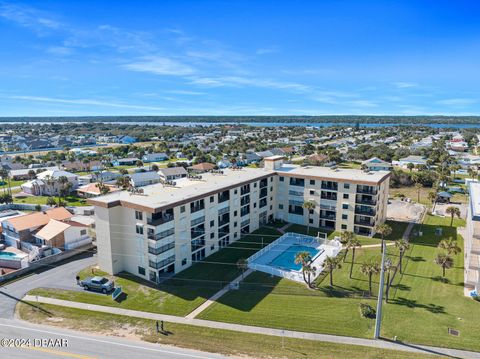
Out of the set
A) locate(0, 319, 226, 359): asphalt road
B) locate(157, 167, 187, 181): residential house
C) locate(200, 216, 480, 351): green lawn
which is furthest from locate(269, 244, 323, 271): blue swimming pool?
locate(157, 167, 187, 181): residential house

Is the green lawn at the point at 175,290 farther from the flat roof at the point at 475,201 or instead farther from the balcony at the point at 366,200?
the flat roof at the point at 475,201

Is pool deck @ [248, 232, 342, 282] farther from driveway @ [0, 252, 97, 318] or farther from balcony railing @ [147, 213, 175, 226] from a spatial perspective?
driveway @ [0, 252, 97, 318]

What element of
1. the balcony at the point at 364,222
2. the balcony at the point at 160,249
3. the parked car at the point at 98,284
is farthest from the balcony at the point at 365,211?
the parked car at the point at 98,284

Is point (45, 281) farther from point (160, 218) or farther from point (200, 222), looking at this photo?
point (200, 222)

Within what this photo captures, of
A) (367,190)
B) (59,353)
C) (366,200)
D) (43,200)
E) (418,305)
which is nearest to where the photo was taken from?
(59,353)

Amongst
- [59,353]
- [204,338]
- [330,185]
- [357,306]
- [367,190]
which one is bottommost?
[59,353]

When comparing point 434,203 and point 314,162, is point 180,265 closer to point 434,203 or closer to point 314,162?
point 434,203

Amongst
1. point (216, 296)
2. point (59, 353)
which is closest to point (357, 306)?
point (216, 296)
